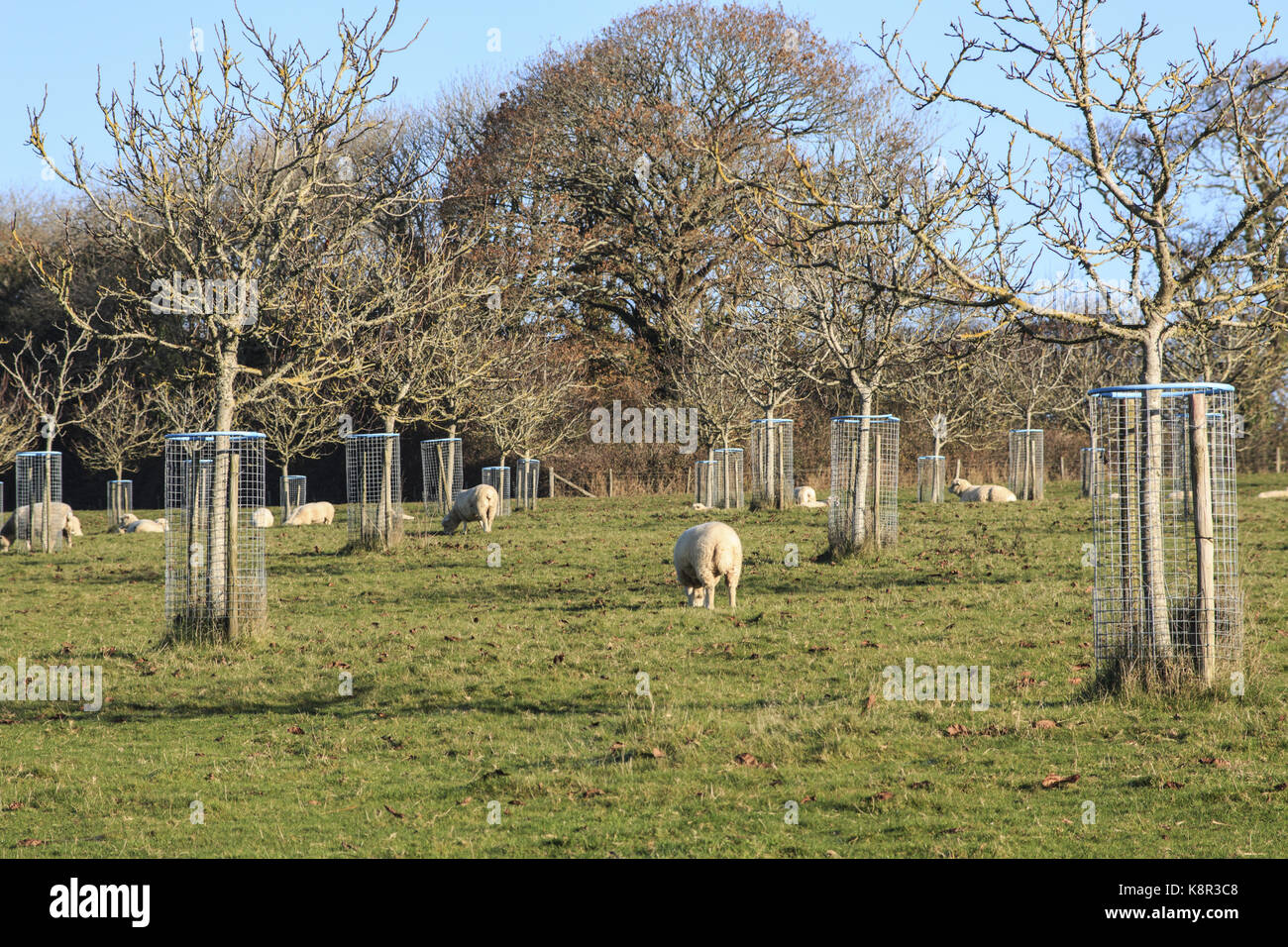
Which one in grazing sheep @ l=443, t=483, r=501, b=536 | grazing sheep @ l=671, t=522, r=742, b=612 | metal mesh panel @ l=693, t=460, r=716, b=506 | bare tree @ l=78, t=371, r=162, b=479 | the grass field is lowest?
the grass field

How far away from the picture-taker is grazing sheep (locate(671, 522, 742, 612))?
15.9m

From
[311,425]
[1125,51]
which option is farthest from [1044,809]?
[311,425]

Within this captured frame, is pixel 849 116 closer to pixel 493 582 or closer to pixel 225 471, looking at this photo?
pixel 493 582

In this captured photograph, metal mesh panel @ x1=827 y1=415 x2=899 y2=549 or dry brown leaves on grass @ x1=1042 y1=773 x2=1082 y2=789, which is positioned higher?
metal mesh panel @ x1=827 y1=415 x2=899 y2=549

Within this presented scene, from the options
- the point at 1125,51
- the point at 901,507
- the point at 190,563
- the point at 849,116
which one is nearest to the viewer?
the point at 1125,51

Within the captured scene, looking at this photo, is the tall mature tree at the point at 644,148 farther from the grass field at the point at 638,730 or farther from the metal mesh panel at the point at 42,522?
the grass field at the point at 638,730

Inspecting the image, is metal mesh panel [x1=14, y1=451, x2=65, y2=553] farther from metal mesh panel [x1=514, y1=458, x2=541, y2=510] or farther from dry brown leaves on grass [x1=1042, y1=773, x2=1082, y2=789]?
dry brown leaves on grass [x1=1042, y1=773, x2=1082, y2=789]

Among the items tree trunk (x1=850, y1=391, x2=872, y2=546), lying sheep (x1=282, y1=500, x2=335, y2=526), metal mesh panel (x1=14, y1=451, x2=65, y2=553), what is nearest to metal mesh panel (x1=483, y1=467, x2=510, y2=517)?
lying sheep (x1=282, y1=500, x2=335, y2=526)

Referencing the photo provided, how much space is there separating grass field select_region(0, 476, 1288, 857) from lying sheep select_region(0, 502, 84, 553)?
10.3m

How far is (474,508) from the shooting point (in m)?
28.1

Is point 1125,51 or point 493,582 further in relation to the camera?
point 493,582
